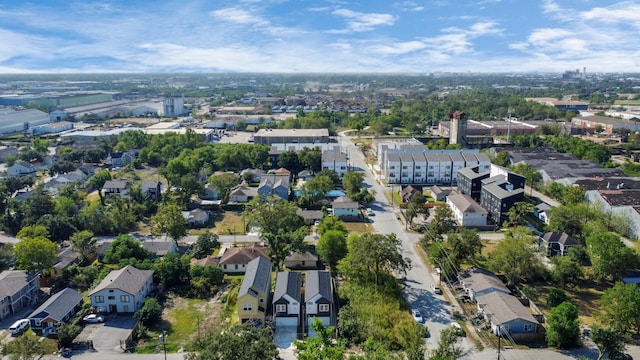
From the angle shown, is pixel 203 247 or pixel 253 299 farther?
pixel 203 247

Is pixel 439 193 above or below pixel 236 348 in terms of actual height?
below

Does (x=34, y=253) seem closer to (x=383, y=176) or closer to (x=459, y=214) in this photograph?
(x=459, y=214)

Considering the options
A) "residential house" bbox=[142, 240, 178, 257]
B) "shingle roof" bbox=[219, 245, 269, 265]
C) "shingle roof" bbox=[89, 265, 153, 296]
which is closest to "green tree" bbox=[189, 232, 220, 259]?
"residential house" bbox=[142, 240, 178, 257]

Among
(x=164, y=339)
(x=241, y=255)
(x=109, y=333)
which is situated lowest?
(x=109, y=333)

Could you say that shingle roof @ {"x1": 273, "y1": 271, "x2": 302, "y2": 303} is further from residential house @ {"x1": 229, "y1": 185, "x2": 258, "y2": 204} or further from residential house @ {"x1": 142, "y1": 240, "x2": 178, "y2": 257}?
residential house @ {"x1": 229, "y1": 185, "x2": 258, "y2": 204}

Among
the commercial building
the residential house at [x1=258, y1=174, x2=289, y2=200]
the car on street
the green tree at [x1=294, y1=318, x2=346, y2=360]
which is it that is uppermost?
the commercial building

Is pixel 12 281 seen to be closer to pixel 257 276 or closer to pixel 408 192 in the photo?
pixel 257 276

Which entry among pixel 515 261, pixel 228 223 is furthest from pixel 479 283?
pixel 228 223
